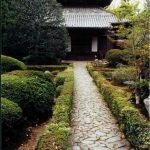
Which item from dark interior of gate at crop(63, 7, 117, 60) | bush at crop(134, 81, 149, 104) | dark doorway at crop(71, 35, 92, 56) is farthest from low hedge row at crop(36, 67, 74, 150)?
dark doorway at crop(71, 35, 92, 56)

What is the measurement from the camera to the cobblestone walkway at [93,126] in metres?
8.11

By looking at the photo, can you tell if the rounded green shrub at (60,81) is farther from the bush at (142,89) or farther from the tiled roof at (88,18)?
the tiled roof at (88,18)

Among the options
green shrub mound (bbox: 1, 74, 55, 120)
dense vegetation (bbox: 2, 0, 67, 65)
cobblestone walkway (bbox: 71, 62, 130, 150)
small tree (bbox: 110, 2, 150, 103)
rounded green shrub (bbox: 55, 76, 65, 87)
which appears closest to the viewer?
cobblestone walkway (bbox: 71, 62, 130, 150)

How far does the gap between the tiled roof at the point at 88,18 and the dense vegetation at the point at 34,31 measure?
596 centimetres

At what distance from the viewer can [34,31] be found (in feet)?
87.1

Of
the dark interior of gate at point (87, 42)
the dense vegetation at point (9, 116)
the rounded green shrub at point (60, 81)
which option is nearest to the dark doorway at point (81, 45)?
the dark interior of gate at point (87, 42)

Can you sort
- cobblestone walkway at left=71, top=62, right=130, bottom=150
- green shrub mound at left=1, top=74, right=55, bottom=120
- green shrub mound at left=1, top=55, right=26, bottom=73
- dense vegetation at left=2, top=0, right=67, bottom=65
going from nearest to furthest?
1. cobblestone walkway at left=71, top=62, right=130, bottom=150
2. green shrub mound at left=1, top=74, right=55, bottom=120
3. green shrub mound at left=1, top=55, right=26, bottom=73
4. dense vegetation at left=2, top=0, right=67, bottom=65

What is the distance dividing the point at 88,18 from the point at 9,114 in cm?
2769

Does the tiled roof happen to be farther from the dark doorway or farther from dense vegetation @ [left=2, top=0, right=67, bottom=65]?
dense vegetation @ [left=2, top=0, right=67, bottom=65]

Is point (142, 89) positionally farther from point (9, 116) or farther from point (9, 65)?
point (9, 65)

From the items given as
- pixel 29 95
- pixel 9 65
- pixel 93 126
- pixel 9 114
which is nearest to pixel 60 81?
pixel 9 65

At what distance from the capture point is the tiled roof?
33006 millimetres

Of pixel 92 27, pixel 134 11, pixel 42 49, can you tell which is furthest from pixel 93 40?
pixel 134 11

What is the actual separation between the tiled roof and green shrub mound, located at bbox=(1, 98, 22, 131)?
975 inches
